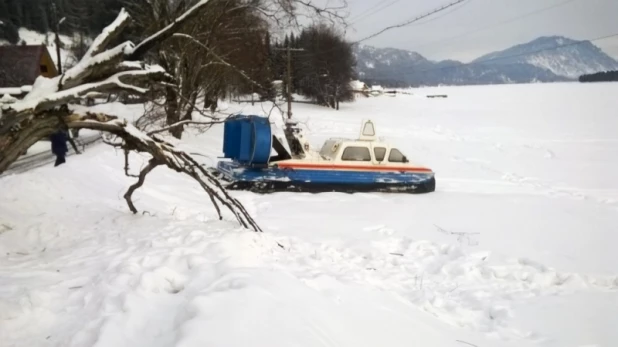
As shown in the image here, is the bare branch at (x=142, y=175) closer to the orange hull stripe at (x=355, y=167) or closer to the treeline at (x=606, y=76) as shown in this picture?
the orange hull stripe at (x=355, y=167)

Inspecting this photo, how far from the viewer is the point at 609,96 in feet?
105

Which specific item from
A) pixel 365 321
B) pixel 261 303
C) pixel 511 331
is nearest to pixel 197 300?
pixel 261 303

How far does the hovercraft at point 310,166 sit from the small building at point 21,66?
16.7 ft

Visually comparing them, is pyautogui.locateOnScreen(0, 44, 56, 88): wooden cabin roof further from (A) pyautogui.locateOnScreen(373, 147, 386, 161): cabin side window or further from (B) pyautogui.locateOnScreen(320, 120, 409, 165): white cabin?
(A) pyautogui.locateOnScreen(373, 147, 386, 161): cabin side window

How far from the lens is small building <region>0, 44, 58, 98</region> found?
48.0 ft

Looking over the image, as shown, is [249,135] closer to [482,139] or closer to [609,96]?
[482,139]

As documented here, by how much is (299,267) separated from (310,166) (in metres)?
6.98

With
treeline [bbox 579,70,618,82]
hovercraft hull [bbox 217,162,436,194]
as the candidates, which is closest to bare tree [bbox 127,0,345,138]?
hovercraft hull [bbox 217,162,436,194]

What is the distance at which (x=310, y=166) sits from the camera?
1276cm

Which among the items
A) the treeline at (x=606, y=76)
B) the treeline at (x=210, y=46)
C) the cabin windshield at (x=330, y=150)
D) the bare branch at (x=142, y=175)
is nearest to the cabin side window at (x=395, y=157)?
the cabin windshield at (x=330, y=150)

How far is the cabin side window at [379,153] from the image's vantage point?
13.4m

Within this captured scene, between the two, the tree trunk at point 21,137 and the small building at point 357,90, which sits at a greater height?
the small building at point 357,90

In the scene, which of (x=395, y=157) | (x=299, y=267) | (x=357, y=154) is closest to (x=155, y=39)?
(x=299, y=267)

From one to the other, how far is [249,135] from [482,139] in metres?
22.1
